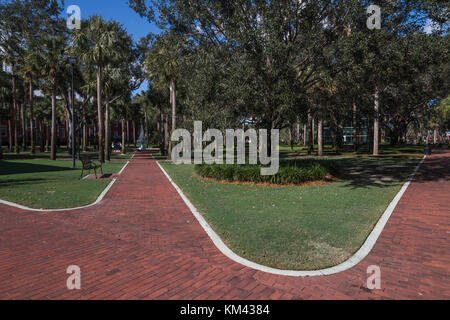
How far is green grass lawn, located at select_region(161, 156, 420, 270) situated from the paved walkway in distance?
1.52ft

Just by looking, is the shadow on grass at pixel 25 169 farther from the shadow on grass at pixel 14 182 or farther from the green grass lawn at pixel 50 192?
the shadow on grass at pixel 14 182

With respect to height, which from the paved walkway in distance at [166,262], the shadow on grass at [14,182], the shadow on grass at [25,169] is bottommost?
the paved walkway in distance at [166,262]

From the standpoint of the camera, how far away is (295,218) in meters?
6.81

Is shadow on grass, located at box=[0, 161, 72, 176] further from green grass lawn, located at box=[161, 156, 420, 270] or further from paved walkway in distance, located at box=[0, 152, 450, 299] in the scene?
paved walkway in distance, located at box=[0, 152, 450, 299]

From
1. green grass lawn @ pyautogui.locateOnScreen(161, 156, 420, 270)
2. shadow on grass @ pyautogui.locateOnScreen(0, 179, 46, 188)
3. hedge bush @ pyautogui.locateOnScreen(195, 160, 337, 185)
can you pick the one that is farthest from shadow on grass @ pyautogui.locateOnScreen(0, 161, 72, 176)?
hedge bush @ pyautogui.locateOnScreen(195, 160, 337, 185)

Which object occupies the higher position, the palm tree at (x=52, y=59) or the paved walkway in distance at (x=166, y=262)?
the palm tree at (x=52, y=59)

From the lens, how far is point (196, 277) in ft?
12.8

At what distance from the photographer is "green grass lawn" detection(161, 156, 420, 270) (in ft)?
15.4

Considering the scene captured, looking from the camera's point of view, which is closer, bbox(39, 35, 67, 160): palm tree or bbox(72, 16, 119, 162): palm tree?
bbox(72, 16, 119, 162): palm tree

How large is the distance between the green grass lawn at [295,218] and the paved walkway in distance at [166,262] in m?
0.46

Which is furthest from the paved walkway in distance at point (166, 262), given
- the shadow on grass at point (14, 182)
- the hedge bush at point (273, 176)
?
the shadow on grass at point (14, 182)

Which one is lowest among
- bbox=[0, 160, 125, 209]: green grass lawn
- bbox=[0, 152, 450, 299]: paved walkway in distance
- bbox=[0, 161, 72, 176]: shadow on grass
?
bbox=[0, 152, 450, 299]: paved walkway in distance

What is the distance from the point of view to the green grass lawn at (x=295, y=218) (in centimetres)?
470

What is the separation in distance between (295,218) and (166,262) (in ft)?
11.6
